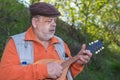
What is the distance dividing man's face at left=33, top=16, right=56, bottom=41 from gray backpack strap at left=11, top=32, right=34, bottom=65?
0.13 m

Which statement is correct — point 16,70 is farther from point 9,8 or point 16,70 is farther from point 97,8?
point 97,8

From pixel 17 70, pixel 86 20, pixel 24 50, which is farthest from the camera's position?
pixel 86 20

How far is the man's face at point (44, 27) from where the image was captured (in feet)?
13.1

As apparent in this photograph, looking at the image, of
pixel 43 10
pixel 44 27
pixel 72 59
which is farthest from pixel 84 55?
pixel 43 10

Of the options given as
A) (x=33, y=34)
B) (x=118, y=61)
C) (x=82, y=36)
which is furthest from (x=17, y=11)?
(x=118, y=61)

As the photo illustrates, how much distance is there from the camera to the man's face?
3.98 metres

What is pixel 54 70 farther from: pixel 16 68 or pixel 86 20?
pixel 86 20

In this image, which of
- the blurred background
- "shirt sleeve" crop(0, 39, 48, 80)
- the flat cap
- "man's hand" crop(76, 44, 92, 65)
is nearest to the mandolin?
"man's hand" crop(76, 44, 92, 65)

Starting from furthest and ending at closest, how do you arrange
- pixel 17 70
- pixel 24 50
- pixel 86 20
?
pixel 86 20
pixel 24 50
pixel 17 70

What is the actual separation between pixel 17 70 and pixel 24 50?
0.23 meters

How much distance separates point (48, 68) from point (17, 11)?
3.71m

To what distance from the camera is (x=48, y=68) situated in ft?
12.4

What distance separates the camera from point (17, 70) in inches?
149

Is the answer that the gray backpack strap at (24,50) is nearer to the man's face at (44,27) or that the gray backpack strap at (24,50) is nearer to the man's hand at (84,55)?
the man's face at (44,27)
